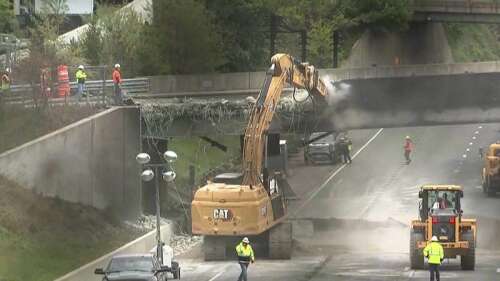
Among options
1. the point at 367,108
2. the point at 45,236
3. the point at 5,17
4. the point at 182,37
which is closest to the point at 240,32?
the point at 182,37

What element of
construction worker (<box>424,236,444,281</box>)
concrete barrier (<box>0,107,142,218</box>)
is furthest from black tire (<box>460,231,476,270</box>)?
concrete barrier (<box>0,107,142,218</box>)

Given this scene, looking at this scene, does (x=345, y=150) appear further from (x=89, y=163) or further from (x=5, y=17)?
(x=89, y=163)

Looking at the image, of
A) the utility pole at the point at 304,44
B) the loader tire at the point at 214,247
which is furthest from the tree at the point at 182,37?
the loader tire at the point at 214,247

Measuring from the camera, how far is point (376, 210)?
61938 mm

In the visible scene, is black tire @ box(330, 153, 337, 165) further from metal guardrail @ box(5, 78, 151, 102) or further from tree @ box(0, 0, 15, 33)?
tree @ box(0, 0, 15, 33)

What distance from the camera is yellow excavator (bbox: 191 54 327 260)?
144ft

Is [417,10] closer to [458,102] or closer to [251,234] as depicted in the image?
[458,102]

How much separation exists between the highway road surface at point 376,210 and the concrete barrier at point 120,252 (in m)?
1.76

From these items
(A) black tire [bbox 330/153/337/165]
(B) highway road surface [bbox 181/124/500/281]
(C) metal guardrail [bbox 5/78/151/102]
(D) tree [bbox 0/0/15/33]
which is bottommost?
(B) highway road surface [bbox 181/124/500/281]

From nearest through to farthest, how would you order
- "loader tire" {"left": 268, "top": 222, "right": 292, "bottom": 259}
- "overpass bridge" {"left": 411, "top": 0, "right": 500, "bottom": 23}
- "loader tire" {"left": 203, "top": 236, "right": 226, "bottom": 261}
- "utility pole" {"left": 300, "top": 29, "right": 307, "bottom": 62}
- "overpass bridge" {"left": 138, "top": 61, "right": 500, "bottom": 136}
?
"loader tire" {"left": 203, "top": 236, "right": 226, "bottom": 261}, "loader tire" {"left": 268, "top": 222, "right": 292, "bottom": 259}, "overpass bridge" {"left": 138, "top": 61, "right": 500, "bottom": 136}, "utility pole" {"left": 300, "top": 29, "right": 307, "bottom": 62}, "overpass bridge" {"left": 411, "top": 0, "right": 500, "bottom": 23}

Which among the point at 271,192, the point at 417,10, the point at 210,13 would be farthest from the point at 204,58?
the point at 417,10

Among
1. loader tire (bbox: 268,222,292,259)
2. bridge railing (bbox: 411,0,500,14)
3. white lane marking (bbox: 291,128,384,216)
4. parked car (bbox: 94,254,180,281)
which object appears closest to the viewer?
parked car (bbox: 94,254,180,281)

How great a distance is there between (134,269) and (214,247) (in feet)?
43.1

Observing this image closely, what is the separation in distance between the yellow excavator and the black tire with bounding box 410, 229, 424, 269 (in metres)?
5.69
